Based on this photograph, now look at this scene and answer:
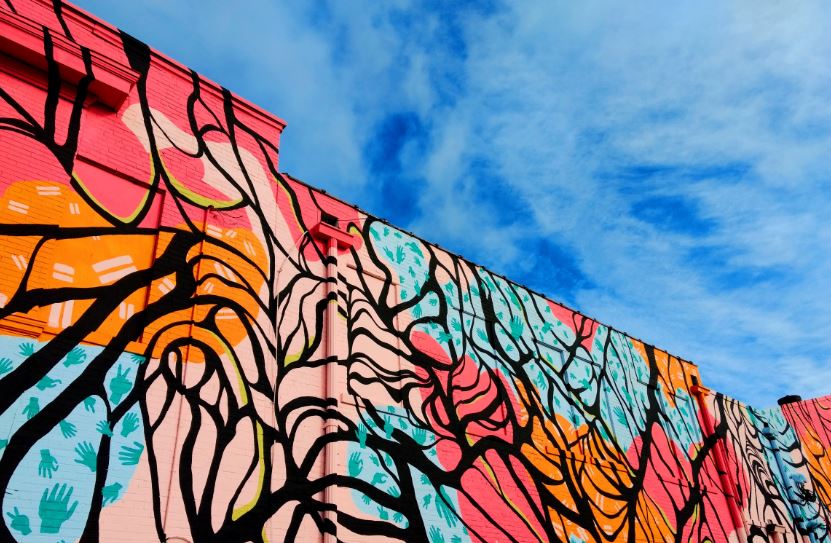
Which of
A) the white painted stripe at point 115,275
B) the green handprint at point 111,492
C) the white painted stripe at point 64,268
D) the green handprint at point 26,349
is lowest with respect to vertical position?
the green handprint at point 111,492

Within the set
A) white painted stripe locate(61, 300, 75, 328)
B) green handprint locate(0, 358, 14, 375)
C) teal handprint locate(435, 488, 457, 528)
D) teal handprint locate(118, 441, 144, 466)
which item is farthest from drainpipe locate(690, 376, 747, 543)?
green handprint locate(0, 358, 14, 375)

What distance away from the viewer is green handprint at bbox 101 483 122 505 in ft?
19.0

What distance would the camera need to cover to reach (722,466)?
14.8 m

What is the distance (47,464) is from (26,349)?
1072 mm

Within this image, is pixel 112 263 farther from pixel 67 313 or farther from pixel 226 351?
pixel 226 351

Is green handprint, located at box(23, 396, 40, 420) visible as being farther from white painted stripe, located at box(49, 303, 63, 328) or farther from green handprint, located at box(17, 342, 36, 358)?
white painted stripe, located at box(49, 303, 63, 328)

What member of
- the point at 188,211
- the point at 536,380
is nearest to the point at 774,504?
the point at 536,380

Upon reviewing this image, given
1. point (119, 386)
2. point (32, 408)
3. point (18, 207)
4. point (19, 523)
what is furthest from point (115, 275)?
point (19, 523)

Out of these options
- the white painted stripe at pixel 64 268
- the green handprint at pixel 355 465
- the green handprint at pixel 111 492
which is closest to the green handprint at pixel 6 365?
the white painted stripe at pixel 64 268

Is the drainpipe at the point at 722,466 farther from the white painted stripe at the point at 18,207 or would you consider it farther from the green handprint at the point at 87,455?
the white painted stripe at the point at 18,207

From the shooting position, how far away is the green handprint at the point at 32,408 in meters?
5.62

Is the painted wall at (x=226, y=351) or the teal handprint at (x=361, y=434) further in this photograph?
the teal handprint at (x=361, y=434)

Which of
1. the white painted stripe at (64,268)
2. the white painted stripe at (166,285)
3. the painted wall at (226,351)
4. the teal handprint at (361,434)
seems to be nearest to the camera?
the painted wall at (226,351)

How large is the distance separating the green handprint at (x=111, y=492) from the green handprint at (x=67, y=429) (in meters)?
0.59
